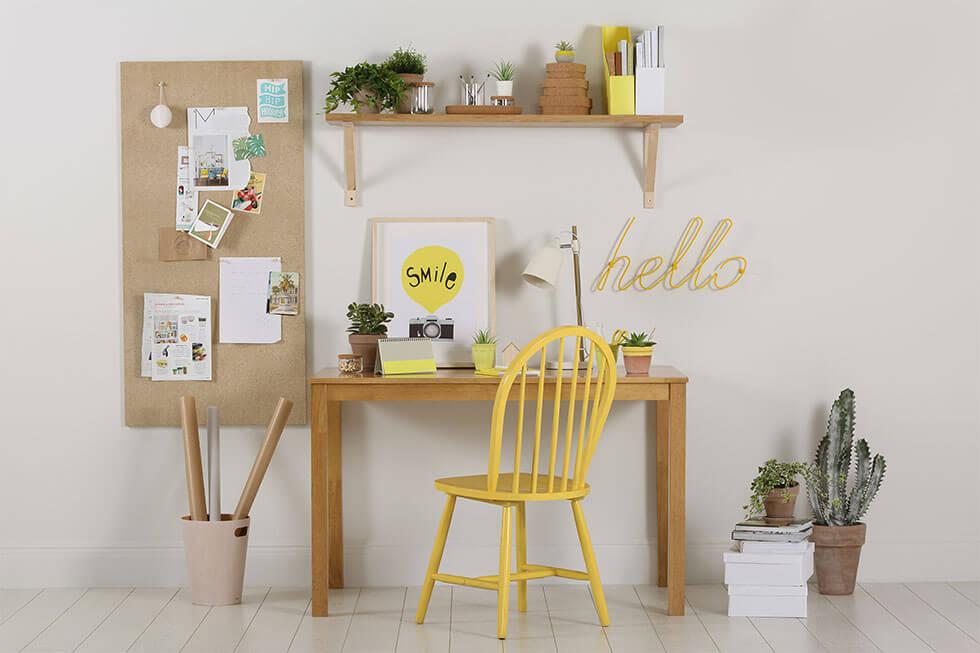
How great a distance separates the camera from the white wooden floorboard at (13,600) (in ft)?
11.5

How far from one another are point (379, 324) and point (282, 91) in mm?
857

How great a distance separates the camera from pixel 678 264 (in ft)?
12.6

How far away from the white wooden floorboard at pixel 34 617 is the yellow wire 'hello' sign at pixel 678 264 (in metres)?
1.99

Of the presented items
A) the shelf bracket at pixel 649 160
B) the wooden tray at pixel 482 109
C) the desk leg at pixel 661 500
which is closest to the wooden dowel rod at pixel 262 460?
the wooden tray at pixel 482 109

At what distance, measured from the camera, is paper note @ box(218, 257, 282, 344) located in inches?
150

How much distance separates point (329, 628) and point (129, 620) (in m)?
0.61

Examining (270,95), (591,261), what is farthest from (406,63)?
(591,261)

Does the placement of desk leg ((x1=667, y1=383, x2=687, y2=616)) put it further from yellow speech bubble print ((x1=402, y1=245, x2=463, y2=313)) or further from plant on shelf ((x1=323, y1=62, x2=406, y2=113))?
plant on shelf ((x1=323, y1=62, x2=406, y2=113))

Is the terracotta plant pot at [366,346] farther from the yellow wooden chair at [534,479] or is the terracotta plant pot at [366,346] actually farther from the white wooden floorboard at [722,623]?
the white wooden floorboard at [722,623]

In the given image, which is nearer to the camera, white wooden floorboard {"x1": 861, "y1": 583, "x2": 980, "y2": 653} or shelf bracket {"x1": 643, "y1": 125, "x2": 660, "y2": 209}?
white wooden floorboard {"x1": 861, "y1": 583, "x2": 980, "y2": 653}

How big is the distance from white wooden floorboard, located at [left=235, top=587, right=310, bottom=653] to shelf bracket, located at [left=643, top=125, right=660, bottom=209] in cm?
171

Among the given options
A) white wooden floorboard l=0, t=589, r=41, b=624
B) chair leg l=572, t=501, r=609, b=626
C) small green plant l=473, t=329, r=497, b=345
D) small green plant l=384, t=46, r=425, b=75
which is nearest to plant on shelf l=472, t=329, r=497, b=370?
small green plant l=473, t=329, r=497, b=345

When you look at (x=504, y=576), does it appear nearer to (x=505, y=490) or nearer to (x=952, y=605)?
(x=505, y=490)

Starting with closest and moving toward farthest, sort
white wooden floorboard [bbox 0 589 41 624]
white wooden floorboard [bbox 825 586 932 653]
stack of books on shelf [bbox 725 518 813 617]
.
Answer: white wooden floorboard [bbox 825 586 932 653]
stack of books on shelf [bbox 725 518 813 617]
white wooden floorboard [bbox 0 589 41 624]
